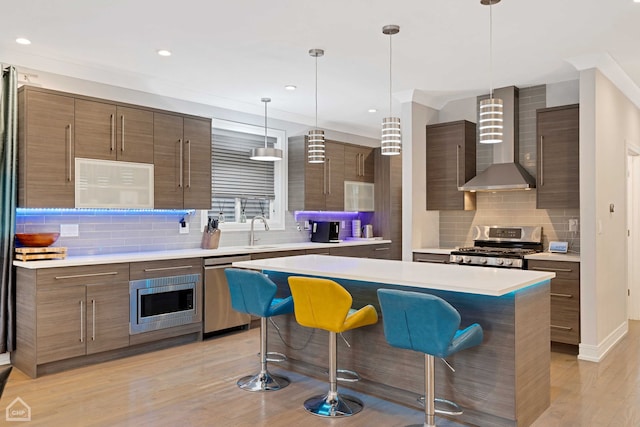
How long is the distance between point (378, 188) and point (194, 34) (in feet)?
14.4

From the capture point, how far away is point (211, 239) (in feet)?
18.2

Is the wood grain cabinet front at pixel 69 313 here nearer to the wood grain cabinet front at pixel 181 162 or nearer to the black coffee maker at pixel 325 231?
the wood grain cabinet front at pixel 181 162

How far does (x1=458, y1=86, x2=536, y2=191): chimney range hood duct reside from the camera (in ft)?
17.3

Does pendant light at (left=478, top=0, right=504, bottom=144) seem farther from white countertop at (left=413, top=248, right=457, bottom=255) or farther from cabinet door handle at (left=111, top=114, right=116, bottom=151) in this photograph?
cabinet door handle at (left=111, top=114, right=116, bottom=151)

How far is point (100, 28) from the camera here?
12.4 ft

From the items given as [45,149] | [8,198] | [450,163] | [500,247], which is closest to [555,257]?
[500,247]

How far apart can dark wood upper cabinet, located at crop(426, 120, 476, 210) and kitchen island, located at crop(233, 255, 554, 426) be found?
7.19 ft

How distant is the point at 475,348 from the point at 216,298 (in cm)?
299

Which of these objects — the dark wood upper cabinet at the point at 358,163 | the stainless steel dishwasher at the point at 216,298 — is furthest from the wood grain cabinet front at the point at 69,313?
the dark wood upper cabinet at the point at 358,163

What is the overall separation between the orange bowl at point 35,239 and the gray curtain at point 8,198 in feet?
0.33

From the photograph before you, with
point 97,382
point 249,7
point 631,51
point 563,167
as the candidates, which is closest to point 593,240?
point 563,167

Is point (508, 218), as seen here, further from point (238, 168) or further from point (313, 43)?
point (238, 168)

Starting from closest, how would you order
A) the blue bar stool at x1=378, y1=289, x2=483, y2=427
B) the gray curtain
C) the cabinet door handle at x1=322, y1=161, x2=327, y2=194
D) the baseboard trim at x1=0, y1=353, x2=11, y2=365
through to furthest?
the blue bar stool at x1=378, y1=289, x2=483, y2=427 < the gray curtain < the baseboard trim at x1=0, y1=353, x2=11, y2=365 < the cabinet door handle at x1=322, y1=161, x2=327, y2=194

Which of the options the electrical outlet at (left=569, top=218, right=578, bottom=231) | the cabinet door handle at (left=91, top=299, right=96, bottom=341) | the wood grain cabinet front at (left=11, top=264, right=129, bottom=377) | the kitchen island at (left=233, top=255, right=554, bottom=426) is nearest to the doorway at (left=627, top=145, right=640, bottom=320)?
the electrical outlet at (left=569, top=218, right=578, bottom=231)
